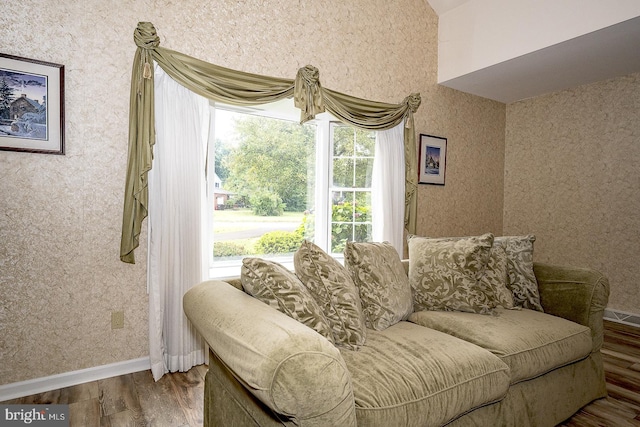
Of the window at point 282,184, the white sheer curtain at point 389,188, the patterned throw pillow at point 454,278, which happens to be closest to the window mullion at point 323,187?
the window at point 282,184

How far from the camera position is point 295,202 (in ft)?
11.3

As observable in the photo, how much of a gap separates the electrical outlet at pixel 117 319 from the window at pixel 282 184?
29.3 inches

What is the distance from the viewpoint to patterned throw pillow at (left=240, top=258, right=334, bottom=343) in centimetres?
143

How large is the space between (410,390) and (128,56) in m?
2.57

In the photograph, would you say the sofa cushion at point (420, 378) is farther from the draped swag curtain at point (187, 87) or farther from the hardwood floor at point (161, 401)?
the draped swag curtain at point (187, 87)

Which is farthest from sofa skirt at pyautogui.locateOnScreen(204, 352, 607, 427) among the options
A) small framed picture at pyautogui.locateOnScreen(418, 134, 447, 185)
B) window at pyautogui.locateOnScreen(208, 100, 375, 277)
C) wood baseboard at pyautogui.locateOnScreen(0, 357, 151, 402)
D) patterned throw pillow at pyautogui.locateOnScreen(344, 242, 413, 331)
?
small framed picture at pyautogui.locateOnScreen(418, 134, 447, 185)

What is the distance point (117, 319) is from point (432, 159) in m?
3.34

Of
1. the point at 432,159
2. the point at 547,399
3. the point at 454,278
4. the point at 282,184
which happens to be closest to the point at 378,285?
the point at 454,278

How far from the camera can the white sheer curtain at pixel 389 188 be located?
140 inches

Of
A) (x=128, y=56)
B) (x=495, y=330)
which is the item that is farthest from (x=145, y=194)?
(x=495, y=330)

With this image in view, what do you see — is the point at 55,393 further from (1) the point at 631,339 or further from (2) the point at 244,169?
(1) the point at 631,339

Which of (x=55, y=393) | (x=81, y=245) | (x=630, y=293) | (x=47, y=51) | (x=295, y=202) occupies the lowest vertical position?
(x=55, y=393)

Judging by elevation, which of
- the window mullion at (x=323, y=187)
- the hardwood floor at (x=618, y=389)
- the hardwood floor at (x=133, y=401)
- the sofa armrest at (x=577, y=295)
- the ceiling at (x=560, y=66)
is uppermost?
the ceiling at (x=560, y=66)

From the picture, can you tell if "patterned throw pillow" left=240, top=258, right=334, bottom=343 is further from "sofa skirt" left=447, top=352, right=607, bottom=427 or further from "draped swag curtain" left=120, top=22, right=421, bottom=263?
"draped swag curtain" left=120, top=22, right=421, bottom=263
